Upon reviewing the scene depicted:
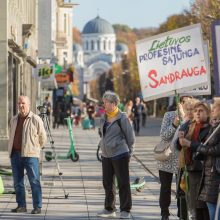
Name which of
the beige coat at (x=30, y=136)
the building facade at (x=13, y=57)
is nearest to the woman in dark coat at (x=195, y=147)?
the beige coat at (x=30, y=136)

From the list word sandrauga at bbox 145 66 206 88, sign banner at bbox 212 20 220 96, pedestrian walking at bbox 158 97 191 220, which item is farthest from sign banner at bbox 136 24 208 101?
sign banner at bbox 212 20 220 96

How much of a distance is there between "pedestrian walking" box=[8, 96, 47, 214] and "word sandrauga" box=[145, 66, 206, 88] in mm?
2399

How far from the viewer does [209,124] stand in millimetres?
11094

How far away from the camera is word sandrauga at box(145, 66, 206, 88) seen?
41.5 ft

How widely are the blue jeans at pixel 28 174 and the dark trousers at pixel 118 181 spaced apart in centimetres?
104

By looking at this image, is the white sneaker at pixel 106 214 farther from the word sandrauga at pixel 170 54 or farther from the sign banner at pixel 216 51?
the sign banner at pixel 216 51

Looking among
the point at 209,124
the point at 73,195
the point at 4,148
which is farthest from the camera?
the point at 4,148

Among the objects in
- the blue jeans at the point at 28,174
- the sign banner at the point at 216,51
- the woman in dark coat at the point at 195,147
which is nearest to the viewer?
the sign banner at the point at 216,51

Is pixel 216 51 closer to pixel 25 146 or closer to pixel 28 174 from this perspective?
pixel 25 146

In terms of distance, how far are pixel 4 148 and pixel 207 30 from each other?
23.7m

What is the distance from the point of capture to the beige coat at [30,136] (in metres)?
14.4

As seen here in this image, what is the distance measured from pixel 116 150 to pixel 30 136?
4.24 feet

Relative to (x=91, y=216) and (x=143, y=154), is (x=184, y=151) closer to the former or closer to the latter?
(x=91, y=216)

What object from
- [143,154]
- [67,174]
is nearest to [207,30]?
[143,154]
